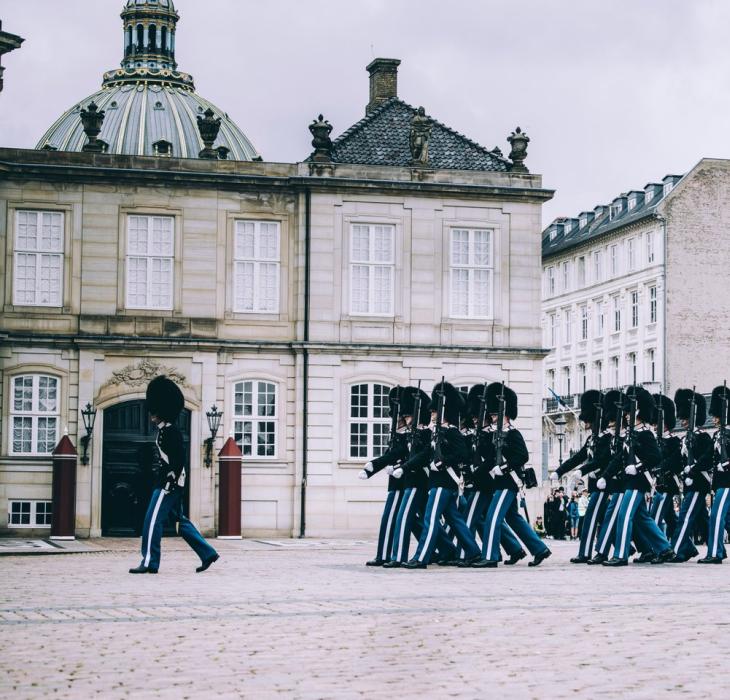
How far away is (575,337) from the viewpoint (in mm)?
85500

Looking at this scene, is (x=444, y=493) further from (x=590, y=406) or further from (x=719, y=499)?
(x=719, y=499)

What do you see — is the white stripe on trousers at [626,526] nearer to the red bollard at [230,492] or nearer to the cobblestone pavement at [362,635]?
the cobblestone pavement at [362,635]

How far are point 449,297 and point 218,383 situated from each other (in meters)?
5.49

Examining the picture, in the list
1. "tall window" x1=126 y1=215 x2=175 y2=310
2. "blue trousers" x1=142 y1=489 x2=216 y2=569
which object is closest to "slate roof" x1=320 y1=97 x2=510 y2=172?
"tall window" x1=126 y1=215 x2=175 y2=310

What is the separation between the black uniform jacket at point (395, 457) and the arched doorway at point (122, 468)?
1388 centimetres

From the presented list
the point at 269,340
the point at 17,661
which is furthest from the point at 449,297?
the point at 17,661

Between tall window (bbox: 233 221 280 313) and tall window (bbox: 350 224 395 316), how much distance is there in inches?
66.7

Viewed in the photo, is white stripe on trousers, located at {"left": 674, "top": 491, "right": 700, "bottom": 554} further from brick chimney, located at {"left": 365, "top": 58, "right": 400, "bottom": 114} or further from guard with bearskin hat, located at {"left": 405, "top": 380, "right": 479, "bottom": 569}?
brick chimney, located at {"left": 365, "top": 58, "right": 400, "bottom": 114}

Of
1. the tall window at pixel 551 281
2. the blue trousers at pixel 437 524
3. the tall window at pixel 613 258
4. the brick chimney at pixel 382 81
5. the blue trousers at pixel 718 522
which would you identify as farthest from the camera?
the tall window at pixel 551 281

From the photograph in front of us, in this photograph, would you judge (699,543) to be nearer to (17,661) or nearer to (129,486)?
(129,486)

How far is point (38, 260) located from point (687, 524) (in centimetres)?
1721

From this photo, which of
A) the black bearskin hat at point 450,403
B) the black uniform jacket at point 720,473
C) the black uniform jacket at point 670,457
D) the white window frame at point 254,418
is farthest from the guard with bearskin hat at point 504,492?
the white window frame at point 254,418

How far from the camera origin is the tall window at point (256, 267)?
3597cm

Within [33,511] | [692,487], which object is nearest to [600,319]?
[33,511]
